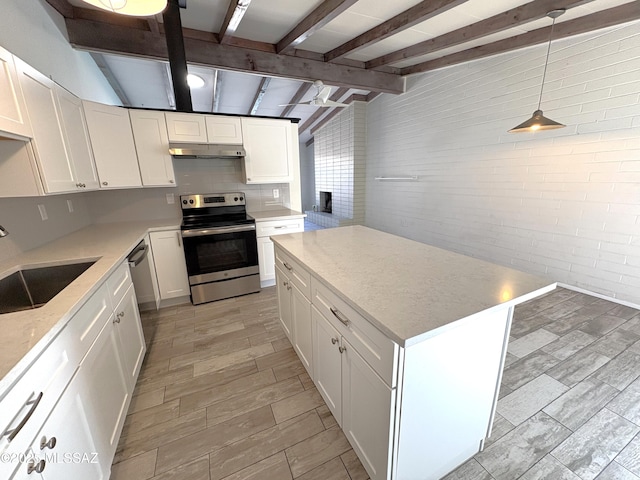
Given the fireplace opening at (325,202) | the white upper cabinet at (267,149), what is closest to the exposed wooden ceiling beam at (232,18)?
the white upper cabinet at (267,149)

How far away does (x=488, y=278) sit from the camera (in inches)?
50.1

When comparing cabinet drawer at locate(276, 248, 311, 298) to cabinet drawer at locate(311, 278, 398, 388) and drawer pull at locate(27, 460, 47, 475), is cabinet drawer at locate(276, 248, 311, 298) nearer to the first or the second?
cabinet drawer at locate(311, 278, 398, 388)

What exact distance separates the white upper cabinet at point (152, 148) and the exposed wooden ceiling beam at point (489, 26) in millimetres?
3387

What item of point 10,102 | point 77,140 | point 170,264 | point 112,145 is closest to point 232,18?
point 112,145

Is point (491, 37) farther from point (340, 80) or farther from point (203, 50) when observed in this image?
point (203, 50)

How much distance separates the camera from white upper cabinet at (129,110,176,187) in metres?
2.79

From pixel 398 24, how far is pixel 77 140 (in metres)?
3.36

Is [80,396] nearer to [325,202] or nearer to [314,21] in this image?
[314,21]

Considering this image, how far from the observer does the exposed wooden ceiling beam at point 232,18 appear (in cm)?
238

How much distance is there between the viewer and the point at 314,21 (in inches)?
109

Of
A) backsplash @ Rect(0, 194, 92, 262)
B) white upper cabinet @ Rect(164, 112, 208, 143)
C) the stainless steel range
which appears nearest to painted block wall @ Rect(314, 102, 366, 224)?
the stainless steel range

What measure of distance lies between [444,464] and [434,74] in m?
5.08

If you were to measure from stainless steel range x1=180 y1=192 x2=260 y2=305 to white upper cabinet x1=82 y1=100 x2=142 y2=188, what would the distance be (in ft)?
1.90

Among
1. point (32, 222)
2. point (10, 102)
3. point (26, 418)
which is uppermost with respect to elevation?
point (10, 102)
